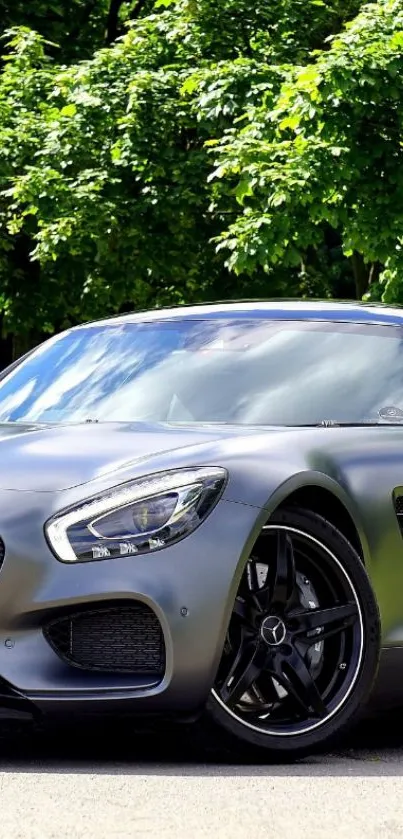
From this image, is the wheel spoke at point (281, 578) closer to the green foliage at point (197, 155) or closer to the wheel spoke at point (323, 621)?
the wheel spoke at point (323, 621)

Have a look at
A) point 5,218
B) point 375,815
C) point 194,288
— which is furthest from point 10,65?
point 375,815

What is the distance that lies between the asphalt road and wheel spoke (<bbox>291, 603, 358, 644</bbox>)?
37 centimetres

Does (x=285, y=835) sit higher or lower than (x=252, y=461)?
lower

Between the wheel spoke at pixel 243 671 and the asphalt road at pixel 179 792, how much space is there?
0.57 feet

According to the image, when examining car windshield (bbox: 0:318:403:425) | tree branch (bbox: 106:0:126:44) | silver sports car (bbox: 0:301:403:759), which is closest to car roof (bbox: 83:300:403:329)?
car windshield (bbox: 0:318:403:425)

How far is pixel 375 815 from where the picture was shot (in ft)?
14.3

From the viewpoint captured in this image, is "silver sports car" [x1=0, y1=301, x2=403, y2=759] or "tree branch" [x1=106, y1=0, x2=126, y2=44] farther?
"tree branch" [x1=106, y1=0, x2=126, y2=44]

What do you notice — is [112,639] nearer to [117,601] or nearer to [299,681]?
[117,601]

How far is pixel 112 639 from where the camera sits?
5047 mm

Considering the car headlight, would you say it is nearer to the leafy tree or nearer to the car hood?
the car hood

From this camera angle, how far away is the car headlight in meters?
4.99

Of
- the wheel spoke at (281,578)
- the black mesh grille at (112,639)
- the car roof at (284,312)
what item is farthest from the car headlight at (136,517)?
the car roof at (284,312)

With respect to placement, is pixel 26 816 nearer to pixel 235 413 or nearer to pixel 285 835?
pixel 285 835

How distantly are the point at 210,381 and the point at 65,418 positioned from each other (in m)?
0.51
